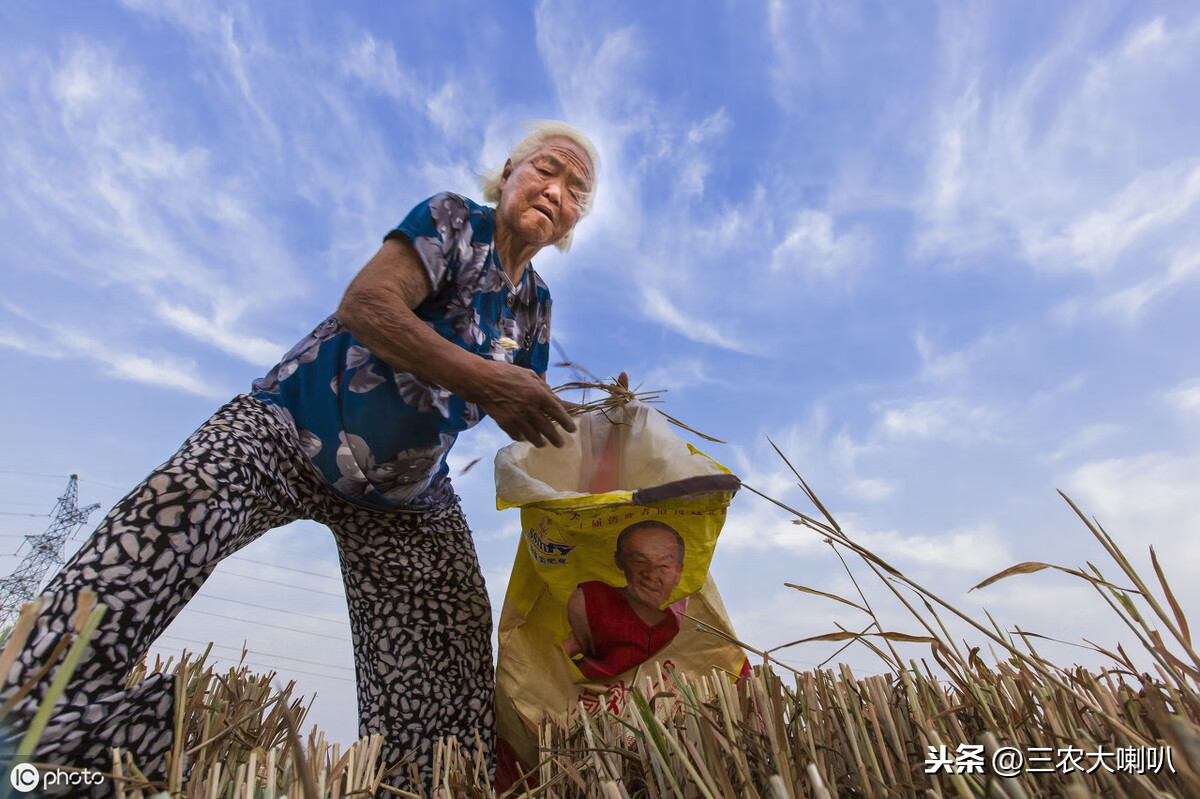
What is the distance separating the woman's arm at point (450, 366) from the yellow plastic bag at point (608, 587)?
14.1 inches

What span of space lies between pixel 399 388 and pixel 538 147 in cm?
80

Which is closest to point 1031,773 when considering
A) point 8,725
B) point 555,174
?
point 8,725

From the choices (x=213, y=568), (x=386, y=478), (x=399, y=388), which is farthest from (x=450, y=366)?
(x=213, y=568)

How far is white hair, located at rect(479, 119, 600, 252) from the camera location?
1.98 meters

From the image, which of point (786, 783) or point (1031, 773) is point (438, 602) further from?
point (1031, 773)

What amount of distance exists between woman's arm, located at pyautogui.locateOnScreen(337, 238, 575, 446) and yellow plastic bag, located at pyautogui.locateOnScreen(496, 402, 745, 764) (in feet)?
1.18

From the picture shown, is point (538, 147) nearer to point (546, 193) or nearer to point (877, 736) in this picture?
point (546, 193)

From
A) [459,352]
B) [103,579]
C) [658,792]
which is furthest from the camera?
[459,352]

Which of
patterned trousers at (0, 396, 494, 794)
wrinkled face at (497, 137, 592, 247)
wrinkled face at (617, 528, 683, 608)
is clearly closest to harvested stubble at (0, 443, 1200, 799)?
patterned trousers at (0, 396, 494, 794)

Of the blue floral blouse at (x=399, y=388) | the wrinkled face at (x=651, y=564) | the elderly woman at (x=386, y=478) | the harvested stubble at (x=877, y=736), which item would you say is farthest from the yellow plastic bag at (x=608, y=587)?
the harvested stubble at (x=877, y=736)

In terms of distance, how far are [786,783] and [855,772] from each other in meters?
0.17

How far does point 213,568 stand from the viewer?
1348mm

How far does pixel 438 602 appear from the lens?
72.6 inches

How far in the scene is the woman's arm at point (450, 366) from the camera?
1.38 meters
